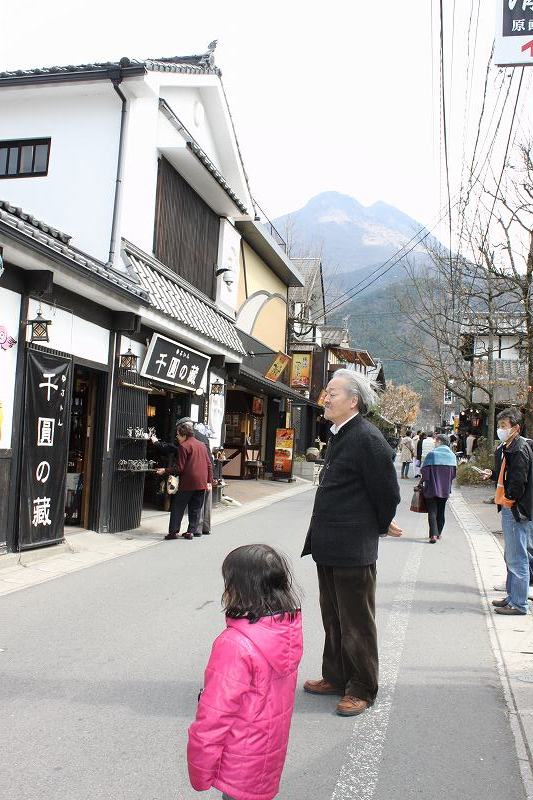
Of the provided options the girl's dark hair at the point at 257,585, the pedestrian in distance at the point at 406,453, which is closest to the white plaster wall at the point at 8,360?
the girl's dark hair at the point at 257,585

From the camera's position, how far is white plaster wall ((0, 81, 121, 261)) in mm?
11750

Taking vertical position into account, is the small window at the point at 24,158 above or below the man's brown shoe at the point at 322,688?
above

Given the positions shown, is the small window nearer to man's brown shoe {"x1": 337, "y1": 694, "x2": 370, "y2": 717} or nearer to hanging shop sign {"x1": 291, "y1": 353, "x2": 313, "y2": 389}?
man's brown shoe {"x1": 337, "y1": 694, "x2": 370, "y2": 717}

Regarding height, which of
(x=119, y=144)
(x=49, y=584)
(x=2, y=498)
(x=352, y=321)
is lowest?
(x=49, y=584)

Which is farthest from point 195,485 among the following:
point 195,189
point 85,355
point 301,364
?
point 301,364

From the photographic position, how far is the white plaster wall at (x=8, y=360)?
7.86 meters

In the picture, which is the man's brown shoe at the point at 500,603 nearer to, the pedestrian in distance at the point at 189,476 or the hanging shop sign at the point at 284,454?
the pedestrian in distance at the point at 189,476

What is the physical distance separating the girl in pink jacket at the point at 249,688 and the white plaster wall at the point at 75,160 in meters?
9.98

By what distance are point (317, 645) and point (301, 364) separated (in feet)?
74.3

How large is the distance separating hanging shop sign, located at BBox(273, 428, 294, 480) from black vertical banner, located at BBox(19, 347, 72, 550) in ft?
49.8

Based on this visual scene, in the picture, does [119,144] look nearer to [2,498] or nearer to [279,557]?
[2,498]

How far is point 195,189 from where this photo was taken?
50.2 feet

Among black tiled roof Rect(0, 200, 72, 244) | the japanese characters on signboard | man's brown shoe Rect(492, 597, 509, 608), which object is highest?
the japanese characters on signboard

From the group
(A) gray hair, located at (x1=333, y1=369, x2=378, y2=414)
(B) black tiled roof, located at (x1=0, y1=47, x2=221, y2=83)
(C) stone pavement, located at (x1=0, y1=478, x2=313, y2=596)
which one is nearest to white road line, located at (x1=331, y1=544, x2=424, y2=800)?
(A) gray hair, located at (x1=333, y1=369, x2=378, y2=414)
